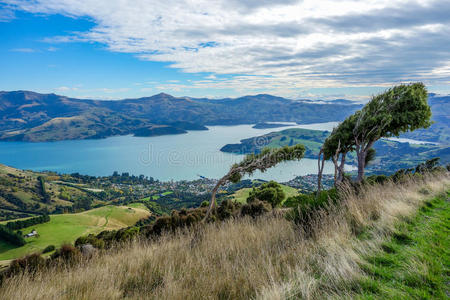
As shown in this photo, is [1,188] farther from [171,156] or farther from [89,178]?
[171,156]

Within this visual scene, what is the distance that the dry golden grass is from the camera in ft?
9.48

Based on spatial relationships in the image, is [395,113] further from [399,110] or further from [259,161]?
[259,161]

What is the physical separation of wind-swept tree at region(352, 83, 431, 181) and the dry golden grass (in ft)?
34.9

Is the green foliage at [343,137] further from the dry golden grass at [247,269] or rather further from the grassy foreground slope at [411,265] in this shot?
the grassy foreground slope at [411,265]

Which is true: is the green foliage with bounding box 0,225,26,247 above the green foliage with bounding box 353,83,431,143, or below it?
below

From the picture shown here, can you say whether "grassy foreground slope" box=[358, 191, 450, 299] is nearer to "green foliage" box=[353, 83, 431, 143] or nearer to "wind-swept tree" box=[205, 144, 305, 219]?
"wind-swept tree" box=[205, 144, 305, 219]

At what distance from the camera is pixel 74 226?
218 feet

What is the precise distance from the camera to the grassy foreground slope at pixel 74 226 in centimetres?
5378

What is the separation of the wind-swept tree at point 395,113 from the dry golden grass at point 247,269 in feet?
34.9

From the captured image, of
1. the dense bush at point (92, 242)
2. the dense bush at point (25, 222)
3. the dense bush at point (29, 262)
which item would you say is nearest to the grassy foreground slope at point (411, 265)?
the dense bush at point (29, 262)

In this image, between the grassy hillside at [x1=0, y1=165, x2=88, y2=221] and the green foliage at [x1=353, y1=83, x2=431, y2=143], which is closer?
the green foliage at [x1=353, y1=83, x2=431, y2=143]

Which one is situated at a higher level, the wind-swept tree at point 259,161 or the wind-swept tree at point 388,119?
the wind-swept tree at point 388,119

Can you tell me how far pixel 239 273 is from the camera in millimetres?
3287

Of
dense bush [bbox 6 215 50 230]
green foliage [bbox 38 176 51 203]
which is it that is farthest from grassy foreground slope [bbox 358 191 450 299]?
green foliage [bbox 38 176 51 203]
